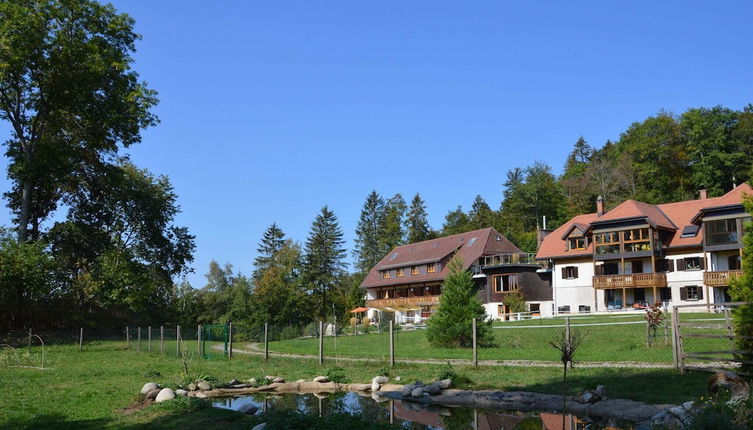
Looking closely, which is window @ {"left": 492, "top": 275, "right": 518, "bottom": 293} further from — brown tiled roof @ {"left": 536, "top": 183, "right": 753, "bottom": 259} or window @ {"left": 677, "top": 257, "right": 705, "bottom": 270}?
window @ {"left": 677, "top": 257, "right": 705, "bottom": 270}

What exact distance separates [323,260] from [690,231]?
46658 millimetres

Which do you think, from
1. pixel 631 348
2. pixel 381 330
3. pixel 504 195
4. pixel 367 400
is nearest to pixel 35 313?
pixel 381 330

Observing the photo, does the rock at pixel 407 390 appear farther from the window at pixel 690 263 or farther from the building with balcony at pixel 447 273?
the window at pixel 690 263

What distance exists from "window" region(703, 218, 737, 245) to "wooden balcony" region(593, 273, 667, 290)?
4.52 metres

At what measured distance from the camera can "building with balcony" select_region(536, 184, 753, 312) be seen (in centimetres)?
4188

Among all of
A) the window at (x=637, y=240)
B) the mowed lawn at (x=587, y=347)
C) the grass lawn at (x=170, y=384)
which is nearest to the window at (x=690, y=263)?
the window at (x=637, y=240)

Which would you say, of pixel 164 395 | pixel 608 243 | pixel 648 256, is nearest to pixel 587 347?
pixel 164 395

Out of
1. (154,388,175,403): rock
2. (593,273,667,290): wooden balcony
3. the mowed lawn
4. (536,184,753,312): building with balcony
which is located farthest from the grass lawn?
(593,273,667,290): wooden balcony

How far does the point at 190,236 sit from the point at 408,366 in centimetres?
3483

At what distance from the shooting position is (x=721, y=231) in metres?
41.7

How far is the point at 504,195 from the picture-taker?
95.2m

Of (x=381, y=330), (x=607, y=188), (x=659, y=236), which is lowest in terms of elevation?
(x=381, y=330)

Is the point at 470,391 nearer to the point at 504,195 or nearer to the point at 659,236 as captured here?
the point at 659,236

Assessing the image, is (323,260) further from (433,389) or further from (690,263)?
(433,389)
